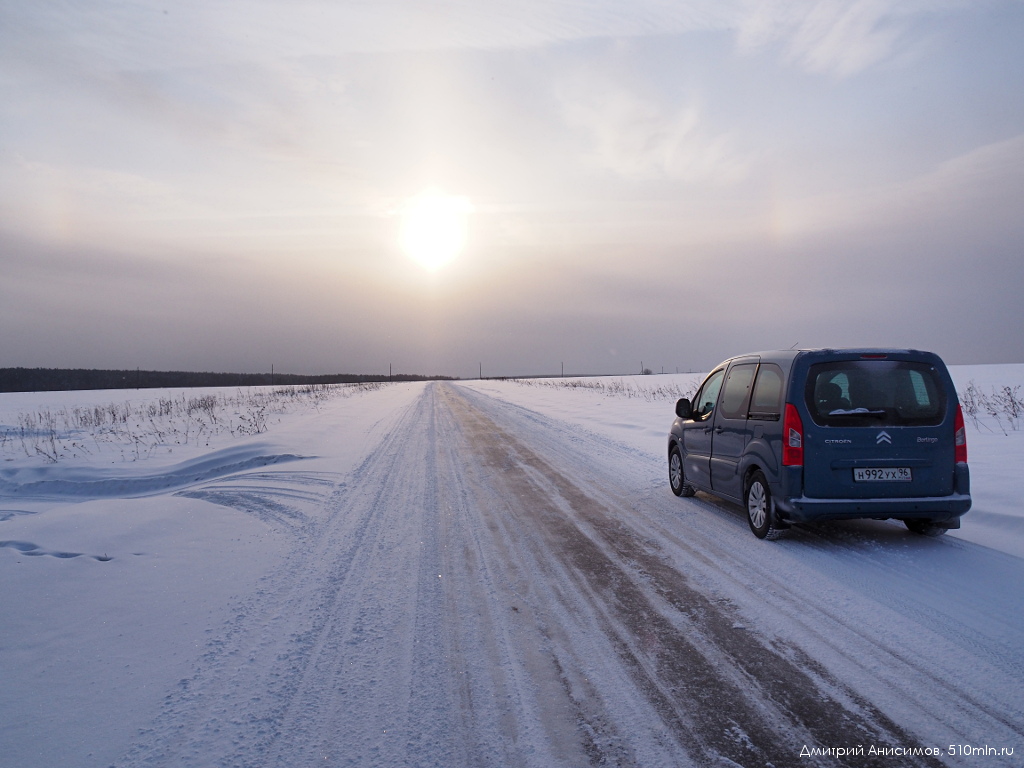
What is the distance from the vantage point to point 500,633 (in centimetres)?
404

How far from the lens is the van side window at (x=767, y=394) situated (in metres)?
6.39

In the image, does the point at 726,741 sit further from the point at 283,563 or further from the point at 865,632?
the point at 283,563

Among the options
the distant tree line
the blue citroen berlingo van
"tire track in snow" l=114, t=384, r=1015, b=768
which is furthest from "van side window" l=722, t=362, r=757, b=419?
the distant tree line

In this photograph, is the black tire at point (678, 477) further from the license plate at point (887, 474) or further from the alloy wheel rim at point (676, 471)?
the license plate at point (887, 474)

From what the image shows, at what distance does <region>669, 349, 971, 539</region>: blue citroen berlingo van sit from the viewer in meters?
5.88

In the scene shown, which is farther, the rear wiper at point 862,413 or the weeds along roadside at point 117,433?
the weeds along roadside at point 117,433

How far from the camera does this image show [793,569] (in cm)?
535

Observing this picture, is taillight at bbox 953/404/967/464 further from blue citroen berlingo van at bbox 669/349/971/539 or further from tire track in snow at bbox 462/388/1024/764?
→ tire track in snow at bbox 462/388/1024/764

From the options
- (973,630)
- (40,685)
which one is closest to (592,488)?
(973,630)

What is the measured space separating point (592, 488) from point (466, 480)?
205cm

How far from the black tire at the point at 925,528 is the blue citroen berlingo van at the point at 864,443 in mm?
12

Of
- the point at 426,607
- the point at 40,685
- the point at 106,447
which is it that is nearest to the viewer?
the point at 40,685

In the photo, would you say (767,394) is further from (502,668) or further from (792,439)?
(502,668)

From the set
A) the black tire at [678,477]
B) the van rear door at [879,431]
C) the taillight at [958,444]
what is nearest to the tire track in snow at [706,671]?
the van rear door at [879,431]
